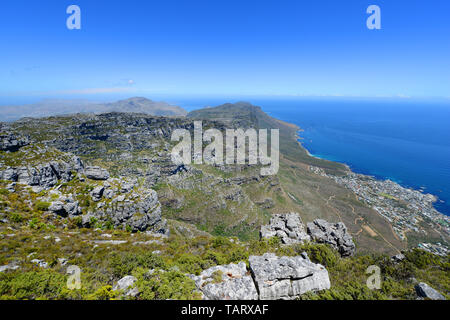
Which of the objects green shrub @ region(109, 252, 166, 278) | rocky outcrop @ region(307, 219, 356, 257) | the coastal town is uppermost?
green shrub @ region(109, 252, 166, 278)

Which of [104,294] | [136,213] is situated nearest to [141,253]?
[104,294]

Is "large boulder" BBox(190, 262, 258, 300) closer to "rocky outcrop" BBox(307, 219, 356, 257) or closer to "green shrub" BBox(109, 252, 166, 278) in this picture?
"green shrub" BBox(109, 252, 166, 278)

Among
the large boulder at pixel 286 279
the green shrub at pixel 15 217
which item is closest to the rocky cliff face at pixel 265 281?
the large boulder at pixel 286 279

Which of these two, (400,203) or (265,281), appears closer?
(265,281)

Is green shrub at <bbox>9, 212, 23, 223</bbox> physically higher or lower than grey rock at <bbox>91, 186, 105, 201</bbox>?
higher

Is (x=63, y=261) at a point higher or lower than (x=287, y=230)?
higher
